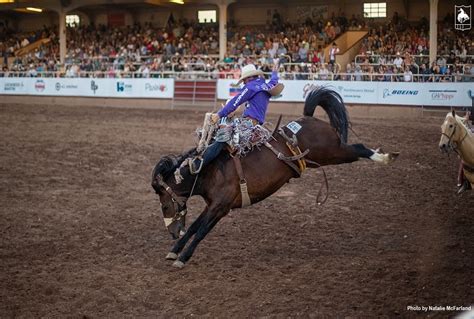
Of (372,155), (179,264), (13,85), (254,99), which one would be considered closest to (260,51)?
(13,85)

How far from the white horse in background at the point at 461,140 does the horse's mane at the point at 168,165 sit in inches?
157

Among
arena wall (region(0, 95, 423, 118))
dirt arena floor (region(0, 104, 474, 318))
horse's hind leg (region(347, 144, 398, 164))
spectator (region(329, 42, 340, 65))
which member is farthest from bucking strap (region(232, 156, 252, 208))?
spectator (region(329, 42, 340, 65))

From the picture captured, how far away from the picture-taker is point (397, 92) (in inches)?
902

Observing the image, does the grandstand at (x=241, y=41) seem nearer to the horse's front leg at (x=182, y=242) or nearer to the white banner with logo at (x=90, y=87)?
the white banner with logo at (x=90, y=87)

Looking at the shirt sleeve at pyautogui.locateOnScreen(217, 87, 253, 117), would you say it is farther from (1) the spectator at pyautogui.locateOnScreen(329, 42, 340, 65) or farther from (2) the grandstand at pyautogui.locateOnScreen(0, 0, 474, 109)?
(1) the spectator at pyautogui.locateOnScreen(329, 42, 340, 65)

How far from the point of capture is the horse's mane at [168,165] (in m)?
7.02

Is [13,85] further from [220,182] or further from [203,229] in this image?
[203,229]

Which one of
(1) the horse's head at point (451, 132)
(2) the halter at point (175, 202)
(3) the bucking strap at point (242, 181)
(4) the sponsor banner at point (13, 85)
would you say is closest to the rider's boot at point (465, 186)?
(1) the horse's head at point (451, 132)

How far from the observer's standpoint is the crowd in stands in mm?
24375

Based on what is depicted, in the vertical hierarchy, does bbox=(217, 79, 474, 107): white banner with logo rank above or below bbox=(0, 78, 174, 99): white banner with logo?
below

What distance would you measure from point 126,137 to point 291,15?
21.3 m

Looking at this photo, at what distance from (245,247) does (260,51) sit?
24030 mm

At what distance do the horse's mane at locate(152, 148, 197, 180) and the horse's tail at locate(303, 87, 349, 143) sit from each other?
1.87 meters

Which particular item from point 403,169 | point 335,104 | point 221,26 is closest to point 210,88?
point 221,26
